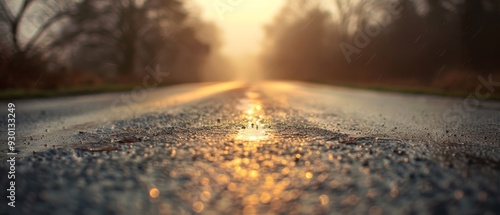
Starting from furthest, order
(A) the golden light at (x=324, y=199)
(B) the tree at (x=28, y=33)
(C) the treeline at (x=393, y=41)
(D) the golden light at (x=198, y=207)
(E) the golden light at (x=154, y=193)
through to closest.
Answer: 1. (C) the treeline at (x=393, y=41)
2. (B) the tree at (x=28, y=33)
3. (E) the golden light at (x=154, y=193)
4. (A) the golden light at (x=324, y=199)
5. (D) the golden light at (x=198, y=207)

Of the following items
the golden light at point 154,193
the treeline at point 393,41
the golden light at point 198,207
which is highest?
the treeline at point 393,41

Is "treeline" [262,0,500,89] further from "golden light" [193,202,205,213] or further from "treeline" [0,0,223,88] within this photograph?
"golden light" [193,202,205,213]

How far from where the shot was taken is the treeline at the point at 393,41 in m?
23.3


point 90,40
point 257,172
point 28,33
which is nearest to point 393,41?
point 90,40

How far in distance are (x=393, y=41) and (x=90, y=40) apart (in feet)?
88.0

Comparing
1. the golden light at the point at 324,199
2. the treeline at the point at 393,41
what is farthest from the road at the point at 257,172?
the treeline at the point at 393,41

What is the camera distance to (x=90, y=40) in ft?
91.4

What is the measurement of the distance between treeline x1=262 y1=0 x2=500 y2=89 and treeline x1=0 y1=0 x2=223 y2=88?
47.7 feet

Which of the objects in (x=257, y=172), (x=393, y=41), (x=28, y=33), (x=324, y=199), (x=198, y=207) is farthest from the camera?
(x=393, y=41)

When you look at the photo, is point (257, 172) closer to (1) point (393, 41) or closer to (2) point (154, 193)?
(2) point (154, 193)

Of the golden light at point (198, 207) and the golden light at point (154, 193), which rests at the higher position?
the golden light at point (198, 207)

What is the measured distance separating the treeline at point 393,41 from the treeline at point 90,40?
1454cm

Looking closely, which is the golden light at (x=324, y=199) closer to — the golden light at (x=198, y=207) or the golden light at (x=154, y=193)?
the golden light at (x=198, y=207)

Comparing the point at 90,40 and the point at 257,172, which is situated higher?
the point at 90,40
